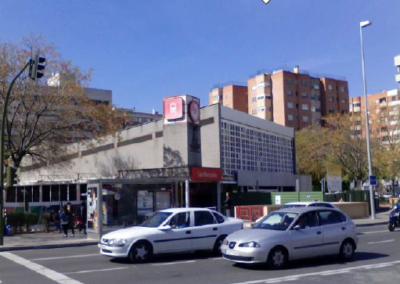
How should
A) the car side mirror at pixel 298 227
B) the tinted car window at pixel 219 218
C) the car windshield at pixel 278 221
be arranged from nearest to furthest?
the car side mirror at pixel 298 227, the car windshield at pixel 278 221, the tinted car window at pixel 219 218

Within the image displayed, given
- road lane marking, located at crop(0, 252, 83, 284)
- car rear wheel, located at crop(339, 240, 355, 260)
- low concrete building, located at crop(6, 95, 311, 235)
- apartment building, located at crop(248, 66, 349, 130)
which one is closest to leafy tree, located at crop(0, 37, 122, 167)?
low concrete building, located at crop(6, 95, 311, 235)

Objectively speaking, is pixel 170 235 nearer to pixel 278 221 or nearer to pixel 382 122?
pixel 278 221

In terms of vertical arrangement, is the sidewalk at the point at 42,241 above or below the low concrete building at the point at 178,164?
below

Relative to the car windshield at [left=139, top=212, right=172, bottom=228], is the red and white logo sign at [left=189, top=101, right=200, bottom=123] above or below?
above

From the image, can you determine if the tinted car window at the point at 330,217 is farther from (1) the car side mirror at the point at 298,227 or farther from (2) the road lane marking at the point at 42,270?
(2) the road lane marking at the point at 42,270

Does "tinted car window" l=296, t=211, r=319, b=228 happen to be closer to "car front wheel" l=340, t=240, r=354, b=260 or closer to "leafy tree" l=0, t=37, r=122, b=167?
"car front wheel" l=340, t=240, r=354, b=260

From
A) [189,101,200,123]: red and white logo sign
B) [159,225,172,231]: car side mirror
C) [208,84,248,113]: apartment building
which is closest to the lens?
[159,225,172,231]: car side mirror

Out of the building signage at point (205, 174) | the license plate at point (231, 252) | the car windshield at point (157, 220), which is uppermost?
the building signage at point (205, 174)

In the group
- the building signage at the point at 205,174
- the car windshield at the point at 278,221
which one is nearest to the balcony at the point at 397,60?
the building signage at the point at 205,174

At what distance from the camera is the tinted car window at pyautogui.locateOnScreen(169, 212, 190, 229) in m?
14.2

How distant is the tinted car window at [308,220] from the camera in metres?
12.4

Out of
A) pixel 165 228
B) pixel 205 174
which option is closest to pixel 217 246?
pixel 165 228

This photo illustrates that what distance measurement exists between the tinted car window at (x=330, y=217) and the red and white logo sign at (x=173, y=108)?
18249 millimetres

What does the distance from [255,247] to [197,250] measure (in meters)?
3.49
